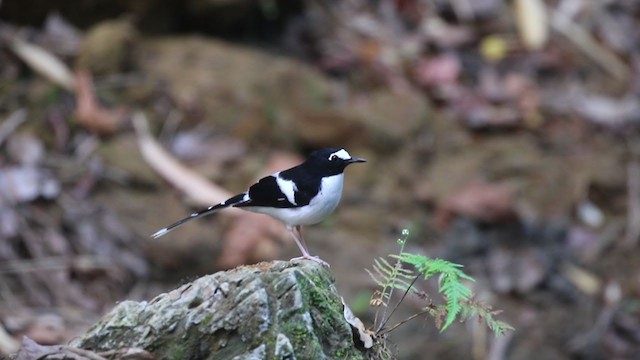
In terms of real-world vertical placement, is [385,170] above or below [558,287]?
above

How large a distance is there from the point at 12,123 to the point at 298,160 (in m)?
2.48

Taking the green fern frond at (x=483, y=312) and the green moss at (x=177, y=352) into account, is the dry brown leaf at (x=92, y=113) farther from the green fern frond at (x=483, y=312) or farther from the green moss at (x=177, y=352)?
the green fern frond at (x=483, y=312)

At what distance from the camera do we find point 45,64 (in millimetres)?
8555

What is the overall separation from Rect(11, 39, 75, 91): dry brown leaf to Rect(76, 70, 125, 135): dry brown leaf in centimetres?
10

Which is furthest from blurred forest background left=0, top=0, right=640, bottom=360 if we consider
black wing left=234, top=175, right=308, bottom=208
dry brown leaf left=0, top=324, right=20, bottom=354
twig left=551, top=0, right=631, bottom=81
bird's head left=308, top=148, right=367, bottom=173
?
bird's head left=308, top=148, right=367, bottom=173

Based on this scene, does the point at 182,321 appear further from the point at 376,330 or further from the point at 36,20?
the point at 36,20

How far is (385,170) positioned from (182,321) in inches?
220

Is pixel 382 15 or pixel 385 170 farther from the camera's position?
pixel 382 15

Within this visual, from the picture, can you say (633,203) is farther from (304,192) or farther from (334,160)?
(304,192)

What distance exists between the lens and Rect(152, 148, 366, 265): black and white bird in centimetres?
517

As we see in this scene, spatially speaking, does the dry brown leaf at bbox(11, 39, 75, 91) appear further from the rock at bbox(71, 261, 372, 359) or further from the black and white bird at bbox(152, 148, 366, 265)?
the rock at bbox(71, 261, 372, 359)

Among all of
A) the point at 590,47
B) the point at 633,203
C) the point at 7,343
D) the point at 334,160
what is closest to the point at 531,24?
the point at 590,47

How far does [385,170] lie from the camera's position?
9086 mm

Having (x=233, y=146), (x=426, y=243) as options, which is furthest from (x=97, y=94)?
(x=426, y=243)
